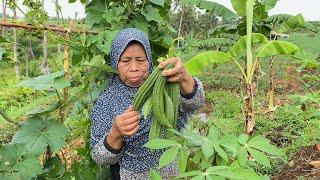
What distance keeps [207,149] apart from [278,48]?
158cm

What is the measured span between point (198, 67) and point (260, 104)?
18.9ft

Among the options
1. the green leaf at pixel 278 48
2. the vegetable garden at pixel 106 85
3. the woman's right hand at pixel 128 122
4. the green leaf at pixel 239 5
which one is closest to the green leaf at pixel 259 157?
the vegetable garden at pixel 106 85

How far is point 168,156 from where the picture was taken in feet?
5.14

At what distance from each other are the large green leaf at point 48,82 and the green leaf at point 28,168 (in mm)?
322

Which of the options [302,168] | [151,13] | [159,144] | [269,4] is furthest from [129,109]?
[302,168]

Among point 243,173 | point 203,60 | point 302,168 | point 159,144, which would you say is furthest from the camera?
point 302,168

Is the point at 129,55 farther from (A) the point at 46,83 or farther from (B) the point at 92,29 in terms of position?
A: (B) the point at 92,29

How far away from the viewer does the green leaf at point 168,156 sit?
155 cm

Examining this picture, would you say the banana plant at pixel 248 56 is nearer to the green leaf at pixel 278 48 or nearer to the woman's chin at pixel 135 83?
the green leaf at pixel 278 48

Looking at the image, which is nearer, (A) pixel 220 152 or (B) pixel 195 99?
(A) pixel 220 152

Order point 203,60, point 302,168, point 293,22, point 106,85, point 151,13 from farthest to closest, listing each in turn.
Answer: point 302,168 → point 293,22 → point 203,60 → point 151,13 → point 106,85

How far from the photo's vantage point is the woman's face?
2.10 meters

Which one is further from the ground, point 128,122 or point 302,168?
point 128,122

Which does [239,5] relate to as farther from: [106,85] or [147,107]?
[147,107]
